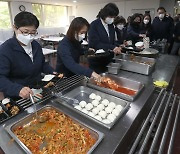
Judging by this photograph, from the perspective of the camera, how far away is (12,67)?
3.86ft

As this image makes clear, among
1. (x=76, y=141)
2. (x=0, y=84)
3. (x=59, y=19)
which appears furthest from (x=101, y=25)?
(x=59, y=19)

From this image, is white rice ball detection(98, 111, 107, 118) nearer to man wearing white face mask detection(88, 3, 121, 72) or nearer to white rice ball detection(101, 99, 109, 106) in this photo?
white rice ball detection(101, 99, 109, 106)

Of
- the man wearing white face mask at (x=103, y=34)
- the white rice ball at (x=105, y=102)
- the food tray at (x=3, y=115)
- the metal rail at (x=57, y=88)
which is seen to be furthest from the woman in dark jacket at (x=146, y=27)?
the food tray at (x=3, y=115)

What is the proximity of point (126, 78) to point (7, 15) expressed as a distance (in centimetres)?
775

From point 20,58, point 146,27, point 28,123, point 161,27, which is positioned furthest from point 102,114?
point 161,27

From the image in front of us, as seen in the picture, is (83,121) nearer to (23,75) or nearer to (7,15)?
(23,75)

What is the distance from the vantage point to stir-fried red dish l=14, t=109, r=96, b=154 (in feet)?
2.48

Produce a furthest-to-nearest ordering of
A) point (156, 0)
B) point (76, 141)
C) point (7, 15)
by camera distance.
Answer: point (7, 15)
point (156, 0)
point (76, 141)

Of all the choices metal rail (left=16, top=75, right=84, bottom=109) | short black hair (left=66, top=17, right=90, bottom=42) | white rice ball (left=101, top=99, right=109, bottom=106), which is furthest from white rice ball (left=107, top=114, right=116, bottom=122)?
short black hair (left=66, top=17, right=90, bottom=42)

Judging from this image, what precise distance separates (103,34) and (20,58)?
47.9 inches

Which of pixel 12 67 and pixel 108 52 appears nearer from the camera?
pixel 12 67

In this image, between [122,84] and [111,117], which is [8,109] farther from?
[122,84]

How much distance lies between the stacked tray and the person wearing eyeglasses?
6cm

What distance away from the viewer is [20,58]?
1.20m
